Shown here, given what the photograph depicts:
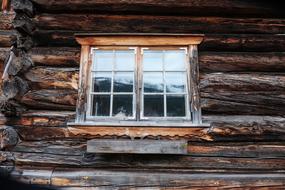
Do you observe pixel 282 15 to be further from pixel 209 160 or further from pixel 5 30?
pixel 5 30

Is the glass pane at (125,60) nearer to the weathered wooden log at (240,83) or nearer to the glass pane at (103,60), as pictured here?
the glass pane at (103,60)

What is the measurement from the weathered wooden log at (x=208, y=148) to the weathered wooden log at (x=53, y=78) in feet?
2.10

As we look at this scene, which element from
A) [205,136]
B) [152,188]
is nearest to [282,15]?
[205,136]

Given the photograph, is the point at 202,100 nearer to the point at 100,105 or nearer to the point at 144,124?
the point at 144,124

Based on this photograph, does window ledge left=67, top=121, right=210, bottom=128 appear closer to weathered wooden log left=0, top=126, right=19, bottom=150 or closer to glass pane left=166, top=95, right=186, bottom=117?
glass pane left=166, top=95, right=186, bottom=117

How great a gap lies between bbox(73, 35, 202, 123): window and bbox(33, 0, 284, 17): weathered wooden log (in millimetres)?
354

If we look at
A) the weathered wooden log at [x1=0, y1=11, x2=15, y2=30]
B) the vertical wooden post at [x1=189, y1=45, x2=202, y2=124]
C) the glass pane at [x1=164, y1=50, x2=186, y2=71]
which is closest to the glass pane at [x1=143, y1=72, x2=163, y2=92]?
the glass pane at [x1=164, y1=50, x2=186, y2=71]

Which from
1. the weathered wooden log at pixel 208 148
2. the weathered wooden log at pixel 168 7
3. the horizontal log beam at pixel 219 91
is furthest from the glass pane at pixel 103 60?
the weathered wooden log at pixel 208 148

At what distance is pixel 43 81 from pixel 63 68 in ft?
0.89

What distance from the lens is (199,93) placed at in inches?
143

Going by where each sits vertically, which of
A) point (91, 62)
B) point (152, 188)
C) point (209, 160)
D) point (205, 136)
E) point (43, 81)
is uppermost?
point (91, 62)

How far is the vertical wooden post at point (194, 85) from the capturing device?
3535 mm

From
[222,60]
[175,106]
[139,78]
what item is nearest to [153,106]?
[175,106]

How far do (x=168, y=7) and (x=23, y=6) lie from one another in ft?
5.52
